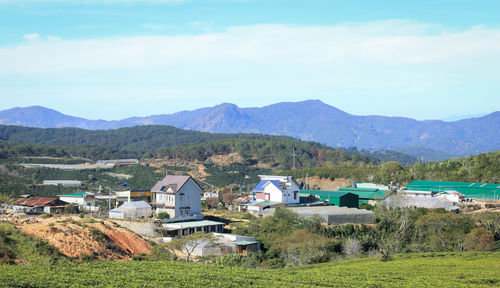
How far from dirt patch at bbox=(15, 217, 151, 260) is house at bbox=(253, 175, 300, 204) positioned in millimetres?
17502

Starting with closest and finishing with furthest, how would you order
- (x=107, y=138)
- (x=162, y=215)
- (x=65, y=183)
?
(x=162, y=215) < (x=65, y=183) < (x=107, y=138)

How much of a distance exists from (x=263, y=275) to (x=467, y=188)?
37362 mm

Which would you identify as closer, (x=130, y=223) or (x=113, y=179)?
(x=130, y=223)

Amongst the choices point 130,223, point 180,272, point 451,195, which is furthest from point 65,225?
point 451,195

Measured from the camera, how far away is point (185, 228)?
3959 cm

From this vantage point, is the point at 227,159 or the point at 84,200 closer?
the point at 84,200

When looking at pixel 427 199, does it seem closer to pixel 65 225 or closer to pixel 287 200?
pixel 287 200

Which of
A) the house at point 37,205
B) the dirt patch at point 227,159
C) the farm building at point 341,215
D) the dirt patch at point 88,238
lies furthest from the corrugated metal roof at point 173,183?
Answer: the dirt patch at point 227,159

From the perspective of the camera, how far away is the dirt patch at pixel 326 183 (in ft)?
249

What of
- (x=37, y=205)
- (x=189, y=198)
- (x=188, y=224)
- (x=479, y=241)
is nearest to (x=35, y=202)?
(x=37, y=205)

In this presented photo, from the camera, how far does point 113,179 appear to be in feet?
251

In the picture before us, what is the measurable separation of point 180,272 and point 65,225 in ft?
43.0

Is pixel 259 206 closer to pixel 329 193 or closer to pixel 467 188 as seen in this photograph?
pixel 329 193

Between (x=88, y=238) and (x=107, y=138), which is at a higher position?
Answer: (x=107, y=138)
